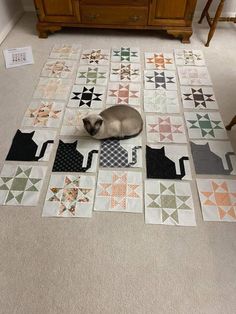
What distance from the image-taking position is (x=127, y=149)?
1524 millimetres

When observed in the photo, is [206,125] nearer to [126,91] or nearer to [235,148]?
[235,148]

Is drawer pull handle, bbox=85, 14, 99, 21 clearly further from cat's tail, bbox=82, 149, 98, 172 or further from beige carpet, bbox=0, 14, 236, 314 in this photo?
beige carpet, bbox=0, 14, 236, 314

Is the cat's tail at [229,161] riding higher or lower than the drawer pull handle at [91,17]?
lower

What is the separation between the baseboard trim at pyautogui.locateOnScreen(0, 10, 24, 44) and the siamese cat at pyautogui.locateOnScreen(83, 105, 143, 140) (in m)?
1.58

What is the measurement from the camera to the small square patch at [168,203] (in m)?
1.25

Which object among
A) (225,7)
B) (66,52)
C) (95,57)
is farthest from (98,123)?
(225,7)

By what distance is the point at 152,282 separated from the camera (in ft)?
3.57

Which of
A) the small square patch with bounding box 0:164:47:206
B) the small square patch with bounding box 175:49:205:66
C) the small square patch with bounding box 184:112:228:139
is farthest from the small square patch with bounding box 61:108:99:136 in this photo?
the small square patch with bounding box 175:49:205:66

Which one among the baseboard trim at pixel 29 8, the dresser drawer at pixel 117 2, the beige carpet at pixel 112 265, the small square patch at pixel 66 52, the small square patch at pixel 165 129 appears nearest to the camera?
the beige carpet at pixel 112 265

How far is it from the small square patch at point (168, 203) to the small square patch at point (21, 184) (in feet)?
2.01

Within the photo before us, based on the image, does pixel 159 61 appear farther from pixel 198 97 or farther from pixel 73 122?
pixel 73 122

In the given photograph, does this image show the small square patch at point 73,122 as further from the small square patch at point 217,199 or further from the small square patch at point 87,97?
the small square patch at point 217,199

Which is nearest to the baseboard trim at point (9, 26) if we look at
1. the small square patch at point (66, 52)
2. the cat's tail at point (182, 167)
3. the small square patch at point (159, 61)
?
the small square patch at point (66, 52)

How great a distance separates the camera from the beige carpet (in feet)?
3.40
